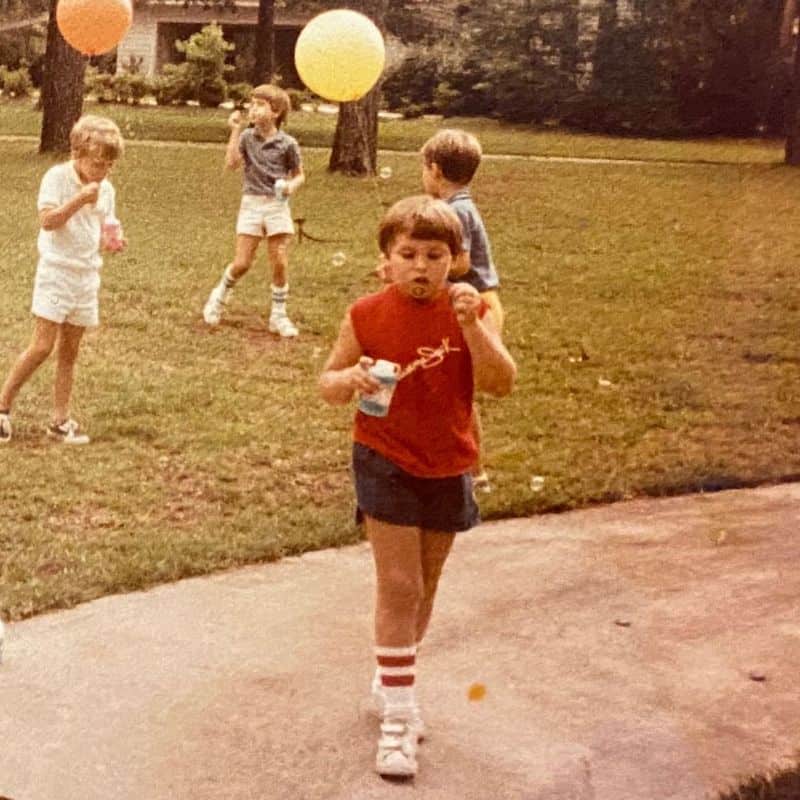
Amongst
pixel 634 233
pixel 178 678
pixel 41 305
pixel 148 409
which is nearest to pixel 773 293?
pixel 634 233

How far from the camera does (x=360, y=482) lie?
343 cm

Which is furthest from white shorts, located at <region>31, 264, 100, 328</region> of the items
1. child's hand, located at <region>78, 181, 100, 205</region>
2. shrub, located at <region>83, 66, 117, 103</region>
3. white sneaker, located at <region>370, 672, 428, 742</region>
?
shrub, located at <region>83, 66, 117, 103</region>

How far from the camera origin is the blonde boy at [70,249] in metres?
5.63

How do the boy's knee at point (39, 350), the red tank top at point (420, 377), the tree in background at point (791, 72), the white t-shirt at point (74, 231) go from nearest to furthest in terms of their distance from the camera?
the red tank top at point (420, 377) < the white t-shirt at point (74, 231) < the boy's knee at point (39, 350) < the tree in background at point (791, 72)

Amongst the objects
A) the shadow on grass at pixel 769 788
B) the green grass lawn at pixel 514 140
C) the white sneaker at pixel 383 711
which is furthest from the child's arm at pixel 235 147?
the green grass lawn at pixel 514 140

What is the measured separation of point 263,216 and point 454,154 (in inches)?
149

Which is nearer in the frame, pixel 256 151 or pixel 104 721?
pixel 104 721

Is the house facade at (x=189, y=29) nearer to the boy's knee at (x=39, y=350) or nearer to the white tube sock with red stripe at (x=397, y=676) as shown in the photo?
the boy's knee at (x=39, y=350)

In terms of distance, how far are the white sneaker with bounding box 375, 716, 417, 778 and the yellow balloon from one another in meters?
4.28

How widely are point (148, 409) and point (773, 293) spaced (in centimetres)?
568

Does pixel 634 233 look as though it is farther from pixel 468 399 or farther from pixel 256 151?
pixel 468 399

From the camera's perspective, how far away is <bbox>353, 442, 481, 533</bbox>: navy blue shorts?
11.1ft

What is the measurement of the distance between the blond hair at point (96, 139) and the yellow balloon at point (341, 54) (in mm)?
1708

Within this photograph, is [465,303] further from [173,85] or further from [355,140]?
[173,85]
